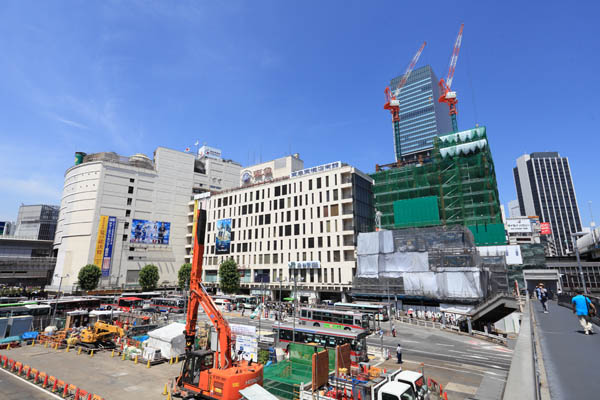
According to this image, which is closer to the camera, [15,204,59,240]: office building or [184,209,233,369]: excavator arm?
[184,209,233,369]: excavator arm

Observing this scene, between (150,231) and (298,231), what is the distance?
154 ft

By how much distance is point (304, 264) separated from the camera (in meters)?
68.7

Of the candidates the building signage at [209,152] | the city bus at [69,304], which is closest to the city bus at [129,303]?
the city bus at [69,304]

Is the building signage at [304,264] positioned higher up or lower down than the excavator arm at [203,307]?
higher up

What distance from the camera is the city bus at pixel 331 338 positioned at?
87.5 feet

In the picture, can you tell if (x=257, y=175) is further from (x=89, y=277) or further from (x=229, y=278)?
(x=89, y=277)

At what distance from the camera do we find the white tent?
2677cm

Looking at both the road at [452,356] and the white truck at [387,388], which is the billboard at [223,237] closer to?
the road at [452,356]

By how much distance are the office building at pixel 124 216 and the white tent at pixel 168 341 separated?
65.5 metres

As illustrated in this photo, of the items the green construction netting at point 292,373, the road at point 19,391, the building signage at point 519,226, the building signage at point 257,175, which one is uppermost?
the building signage at point 257,175

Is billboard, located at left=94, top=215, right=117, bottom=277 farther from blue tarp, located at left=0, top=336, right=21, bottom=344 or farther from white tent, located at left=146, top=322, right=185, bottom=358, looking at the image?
white tent, located at left=146, top=322, right=185, bottom=358

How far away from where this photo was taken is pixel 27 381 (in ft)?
70.2

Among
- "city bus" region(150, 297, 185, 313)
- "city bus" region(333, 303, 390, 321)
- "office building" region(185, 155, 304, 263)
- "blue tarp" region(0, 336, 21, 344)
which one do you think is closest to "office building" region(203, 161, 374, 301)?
"office building" region(185, 155, 304, 263)

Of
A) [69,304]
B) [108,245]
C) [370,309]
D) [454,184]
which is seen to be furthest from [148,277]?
[454,184]
